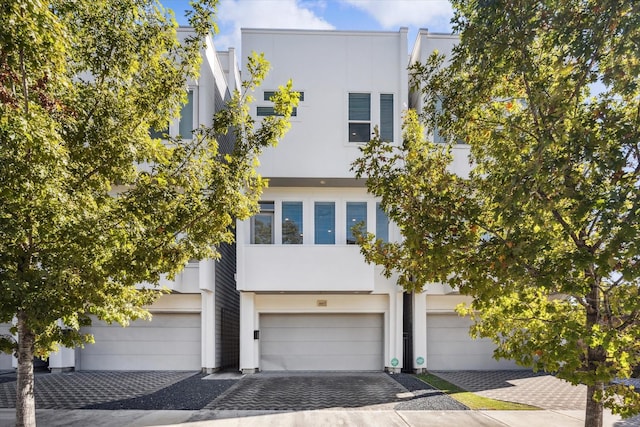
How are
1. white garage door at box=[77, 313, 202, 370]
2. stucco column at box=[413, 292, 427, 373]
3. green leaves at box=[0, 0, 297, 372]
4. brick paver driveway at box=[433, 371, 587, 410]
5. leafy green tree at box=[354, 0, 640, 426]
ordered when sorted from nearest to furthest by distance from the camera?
leafy green tree at box=[354, 0, 640, 426] < green leaves at box=[0, 0, 297, 372] < brick paver driveway at box=[433, 371, 587, 410] < stucco column at box=[413, 292, 427, 373] < white garage door at box=[77, 313, 202, 370]

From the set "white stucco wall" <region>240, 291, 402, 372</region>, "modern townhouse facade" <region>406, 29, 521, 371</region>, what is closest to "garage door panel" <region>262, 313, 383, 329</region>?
"white stucco wall" <region>240, 291, 402, 372</region>

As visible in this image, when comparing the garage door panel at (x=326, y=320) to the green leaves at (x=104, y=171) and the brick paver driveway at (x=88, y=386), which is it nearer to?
the brick paver driveway at (x=88, y=386)

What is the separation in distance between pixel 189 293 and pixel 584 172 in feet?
38.2

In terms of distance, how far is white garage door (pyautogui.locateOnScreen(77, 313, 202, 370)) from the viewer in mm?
13117

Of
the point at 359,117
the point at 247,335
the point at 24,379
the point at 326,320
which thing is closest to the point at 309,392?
the point at 247,335

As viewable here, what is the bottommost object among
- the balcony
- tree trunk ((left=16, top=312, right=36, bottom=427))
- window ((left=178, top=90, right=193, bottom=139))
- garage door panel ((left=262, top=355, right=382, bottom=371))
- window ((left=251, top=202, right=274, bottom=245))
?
garage door panel ((left=262, top=355, right=382, bottom=371))

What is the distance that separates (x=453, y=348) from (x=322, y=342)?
14.3 ft

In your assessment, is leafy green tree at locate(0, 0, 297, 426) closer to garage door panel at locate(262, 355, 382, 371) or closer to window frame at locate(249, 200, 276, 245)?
window frame at locate(249, 200, 276, 245)

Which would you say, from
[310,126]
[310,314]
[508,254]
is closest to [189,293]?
[310,314]

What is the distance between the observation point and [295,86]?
12.5 m

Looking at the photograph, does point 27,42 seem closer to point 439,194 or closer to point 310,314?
point 439,194

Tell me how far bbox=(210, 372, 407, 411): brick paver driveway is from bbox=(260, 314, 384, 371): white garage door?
76 centimetres

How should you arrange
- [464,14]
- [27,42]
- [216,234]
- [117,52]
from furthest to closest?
[216,234] < [117,52] < [464,14] < [27,42]

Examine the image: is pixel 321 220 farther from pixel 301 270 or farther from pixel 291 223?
pixel 301 270
